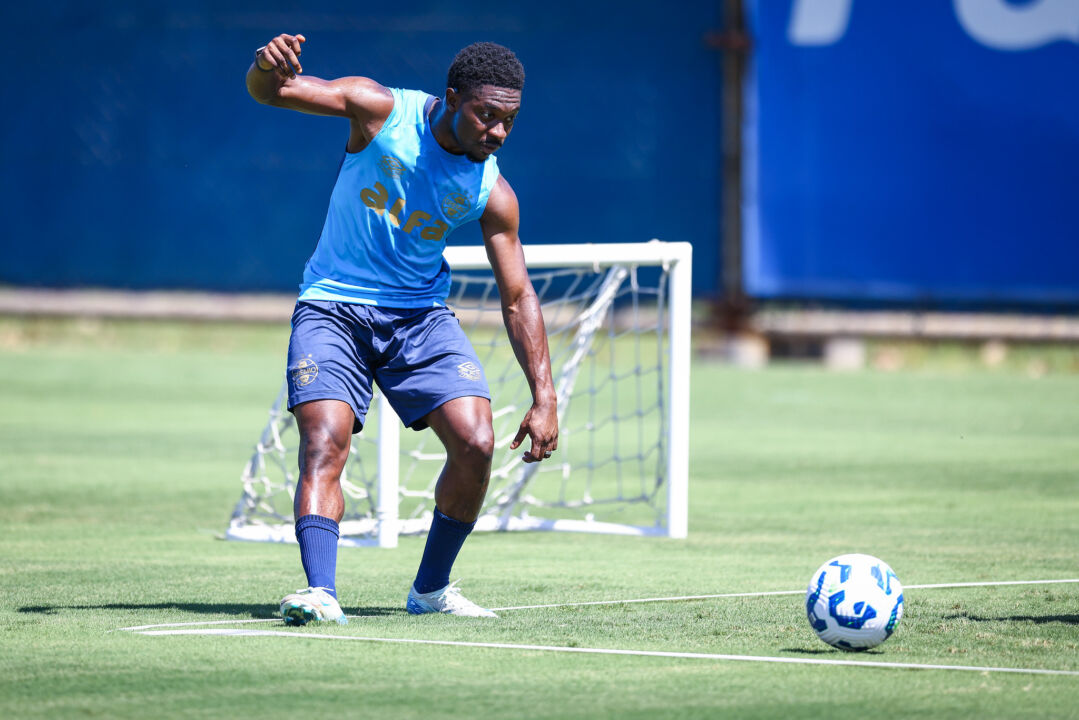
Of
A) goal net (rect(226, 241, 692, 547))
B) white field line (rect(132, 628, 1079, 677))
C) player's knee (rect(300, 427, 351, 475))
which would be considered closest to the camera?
white field line (rect(132, 628, 1079, 677))

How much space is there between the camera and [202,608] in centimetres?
559

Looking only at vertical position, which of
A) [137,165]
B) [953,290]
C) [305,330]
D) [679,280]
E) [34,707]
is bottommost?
[34,707]

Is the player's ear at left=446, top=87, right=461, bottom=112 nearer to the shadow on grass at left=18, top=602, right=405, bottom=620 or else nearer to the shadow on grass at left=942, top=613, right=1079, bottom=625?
the shadow on grass at left=18, top=602, right=405, bottom=620

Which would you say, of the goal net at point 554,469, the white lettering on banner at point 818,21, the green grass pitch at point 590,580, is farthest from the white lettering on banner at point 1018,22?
the goal net at point 554,469

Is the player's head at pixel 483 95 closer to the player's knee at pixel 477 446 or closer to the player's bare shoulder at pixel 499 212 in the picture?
the player's bare shoulder at pixel 499 212

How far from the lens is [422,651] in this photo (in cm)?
462

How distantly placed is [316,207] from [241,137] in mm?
1263

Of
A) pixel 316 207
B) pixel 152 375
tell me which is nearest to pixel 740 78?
pixel 316 207

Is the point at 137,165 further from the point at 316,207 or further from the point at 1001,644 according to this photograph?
the point at 1001,644

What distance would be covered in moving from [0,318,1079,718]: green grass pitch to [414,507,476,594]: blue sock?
0.14 m

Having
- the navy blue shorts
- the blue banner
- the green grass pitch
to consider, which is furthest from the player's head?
the blue banner

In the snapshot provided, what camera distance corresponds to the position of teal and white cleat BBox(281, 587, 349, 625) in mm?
5004

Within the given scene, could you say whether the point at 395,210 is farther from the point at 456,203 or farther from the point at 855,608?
the point at 855,608

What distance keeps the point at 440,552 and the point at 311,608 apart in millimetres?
679
